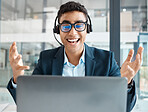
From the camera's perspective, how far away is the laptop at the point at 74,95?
57cm

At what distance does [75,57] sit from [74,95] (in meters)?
0.70

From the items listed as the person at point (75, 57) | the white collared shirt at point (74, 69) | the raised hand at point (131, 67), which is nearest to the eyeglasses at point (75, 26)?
the person at point (75, 57)

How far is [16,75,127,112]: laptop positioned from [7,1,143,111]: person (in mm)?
368

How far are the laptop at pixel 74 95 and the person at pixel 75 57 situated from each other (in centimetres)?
37

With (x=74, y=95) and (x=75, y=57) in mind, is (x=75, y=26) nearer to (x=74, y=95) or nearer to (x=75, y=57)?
(x=75, y=57)

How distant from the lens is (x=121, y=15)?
232cm

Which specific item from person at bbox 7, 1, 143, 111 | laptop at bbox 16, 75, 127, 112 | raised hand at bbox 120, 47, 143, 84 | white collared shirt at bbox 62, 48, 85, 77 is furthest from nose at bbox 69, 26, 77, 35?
laptop at bbox 16, 75, 127, 112

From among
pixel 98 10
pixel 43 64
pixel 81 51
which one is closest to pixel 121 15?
pixel 98 10

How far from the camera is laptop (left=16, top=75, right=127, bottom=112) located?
1.87 feet

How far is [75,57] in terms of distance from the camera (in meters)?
1.26

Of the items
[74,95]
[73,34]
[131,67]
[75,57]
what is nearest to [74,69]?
[75,57]

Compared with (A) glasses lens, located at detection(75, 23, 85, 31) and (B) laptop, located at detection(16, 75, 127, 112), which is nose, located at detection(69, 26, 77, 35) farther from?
(B) laptop, located at detection(16, 75, 127, 112)

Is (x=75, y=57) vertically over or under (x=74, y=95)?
over

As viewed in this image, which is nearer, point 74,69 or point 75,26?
point 75,26
